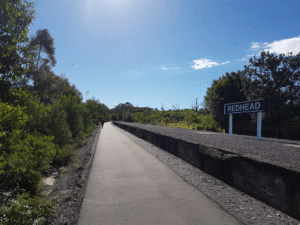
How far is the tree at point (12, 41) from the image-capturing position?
366cm

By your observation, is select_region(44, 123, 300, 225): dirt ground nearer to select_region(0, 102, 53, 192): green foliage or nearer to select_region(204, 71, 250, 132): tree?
select_region(0, 102, 53, 192): green foliage

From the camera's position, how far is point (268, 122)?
65.0 ft

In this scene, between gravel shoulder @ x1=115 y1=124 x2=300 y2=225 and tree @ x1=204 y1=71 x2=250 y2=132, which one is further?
tree @ x1=204 y1=71 x2=250 y2=132

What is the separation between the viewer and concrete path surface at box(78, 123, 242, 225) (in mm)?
3062

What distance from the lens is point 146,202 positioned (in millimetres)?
3684

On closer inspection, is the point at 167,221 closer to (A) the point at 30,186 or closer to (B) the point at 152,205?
(B) the point at 152,205

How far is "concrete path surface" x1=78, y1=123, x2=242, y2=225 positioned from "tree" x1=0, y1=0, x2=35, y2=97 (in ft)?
9.35

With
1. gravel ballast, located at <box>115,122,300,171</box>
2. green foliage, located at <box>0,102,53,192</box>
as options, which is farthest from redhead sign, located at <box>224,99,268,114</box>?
green foliage, located at <box>0,102,53,192</box>

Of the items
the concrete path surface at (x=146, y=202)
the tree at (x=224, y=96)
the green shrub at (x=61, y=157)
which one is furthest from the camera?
the tree at (x=224, y=96)

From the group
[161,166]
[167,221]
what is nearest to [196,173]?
[161,166]

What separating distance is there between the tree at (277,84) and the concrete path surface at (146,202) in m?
18.5

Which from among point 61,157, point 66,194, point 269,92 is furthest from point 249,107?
point 66,194

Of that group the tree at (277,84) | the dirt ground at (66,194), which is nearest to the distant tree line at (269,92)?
the tree at (277,84)

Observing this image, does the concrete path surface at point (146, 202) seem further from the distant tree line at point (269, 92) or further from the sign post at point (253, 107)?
the distant tree line at point (269, 92)
